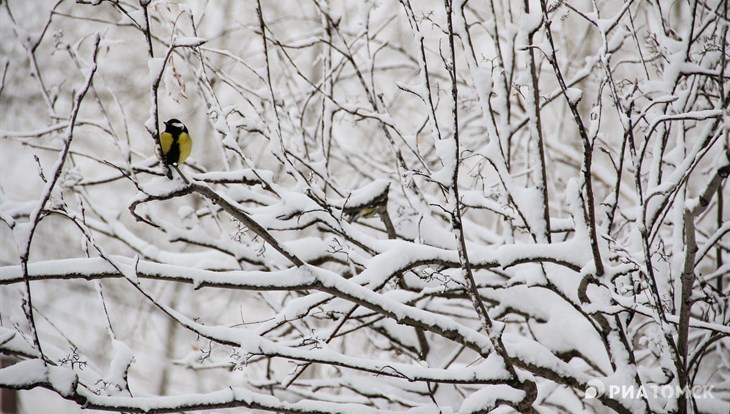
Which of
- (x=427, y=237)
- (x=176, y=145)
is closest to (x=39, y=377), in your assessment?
(x=176, y=145)

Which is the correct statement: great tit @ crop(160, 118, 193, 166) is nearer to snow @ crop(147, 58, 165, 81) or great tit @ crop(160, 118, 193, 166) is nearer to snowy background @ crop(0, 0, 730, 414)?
snowy background @ crop(0, 0, 730, 414)

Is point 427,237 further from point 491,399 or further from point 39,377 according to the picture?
point 39,377

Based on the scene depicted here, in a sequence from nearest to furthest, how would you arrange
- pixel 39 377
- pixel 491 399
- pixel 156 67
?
1. pixel 156 67
2. pixel 39 377
3. pixel 491 399

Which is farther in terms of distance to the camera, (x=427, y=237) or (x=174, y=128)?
(x=427, y=237)

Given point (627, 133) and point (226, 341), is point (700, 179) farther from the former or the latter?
point (226, 341)

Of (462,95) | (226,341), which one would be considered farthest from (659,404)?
(462,95)

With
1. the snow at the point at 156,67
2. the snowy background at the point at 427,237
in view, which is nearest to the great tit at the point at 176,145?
the snowy background at the point at 427,237

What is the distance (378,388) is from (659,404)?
1162mm

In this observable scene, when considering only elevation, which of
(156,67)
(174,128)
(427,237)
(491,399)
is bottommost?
(491,399)

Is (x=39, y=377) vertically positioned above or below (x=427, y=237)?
below

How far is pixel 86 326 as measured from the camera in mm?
6824

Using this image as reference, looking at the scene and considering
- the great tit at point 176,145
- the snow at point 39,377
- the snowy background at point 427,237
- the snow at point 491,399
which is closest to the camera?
the snow at point 39,377

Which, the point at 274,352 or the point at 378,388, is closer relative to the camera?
the point at 274,352

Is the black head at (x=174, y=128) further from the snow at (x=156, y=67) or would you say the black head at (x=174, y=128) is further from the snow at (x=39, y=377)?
the snow at (x=39, y=377)
